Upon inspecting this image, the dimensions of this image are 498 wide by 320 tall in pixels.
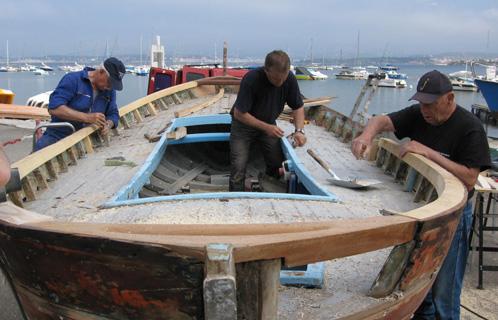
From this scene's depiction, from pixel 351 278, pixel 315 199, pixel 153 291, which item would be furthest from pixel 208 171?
pixel 153 291

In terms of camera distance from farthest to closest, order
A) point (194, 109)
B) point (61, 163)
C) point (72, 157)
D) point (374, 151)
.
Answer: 1. point (194, 109)
2. point (374, 151)
3. point (72, 157)
4. point (61, 163)

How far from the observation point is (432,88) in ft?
12.1

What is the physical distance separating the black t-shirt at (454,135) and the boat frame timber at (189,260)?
81 centimetres

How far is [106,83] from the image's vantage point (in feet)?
19.4

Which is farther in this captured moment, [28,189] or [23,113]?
[23,113]

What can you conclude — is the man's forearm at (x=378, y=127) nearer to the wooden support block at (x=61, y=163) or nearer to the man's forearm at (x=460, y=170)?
the man's forearm at (x=460, y=170)

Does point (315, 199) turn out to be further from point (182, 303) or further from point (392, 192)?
point (182, 303)

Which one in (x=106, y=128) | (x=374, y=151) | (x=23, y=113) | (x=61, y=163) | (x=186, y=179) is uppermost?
(x=106, y=128)

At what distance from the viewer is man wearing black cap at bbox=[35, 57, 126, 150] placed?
5.74 metres

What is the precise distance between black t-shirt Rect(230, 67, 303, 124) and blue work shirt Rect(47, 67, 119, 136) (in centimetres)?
168

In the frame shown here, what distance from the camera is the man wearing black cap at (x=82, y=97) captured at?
18.8ft

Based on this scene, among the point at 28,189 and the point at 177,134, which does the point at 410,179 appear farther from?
the point at 28,189

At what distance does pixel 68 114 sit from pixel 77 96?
0.97 ft

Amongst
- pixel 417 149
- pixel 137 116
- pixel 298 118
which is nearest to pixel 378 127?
pixel 417 149
